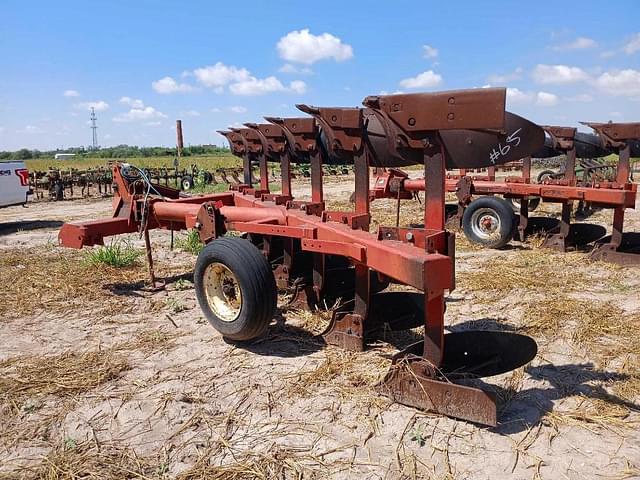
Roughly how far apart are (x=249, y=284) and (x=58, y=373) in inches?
59.8

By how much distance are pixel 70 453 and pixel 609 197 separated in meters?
6.69

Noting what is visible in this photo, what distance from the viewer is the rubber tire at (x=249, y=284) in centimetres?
394

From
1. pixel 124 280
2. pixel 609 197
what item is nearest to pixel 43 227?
pixel 124 280

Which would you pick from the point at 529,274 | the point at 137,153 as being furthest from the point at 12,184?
the point at 137,153

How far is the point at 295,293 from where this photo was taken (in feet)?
17.2

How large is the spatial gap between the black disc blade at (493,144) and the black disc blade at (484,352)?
1.12m

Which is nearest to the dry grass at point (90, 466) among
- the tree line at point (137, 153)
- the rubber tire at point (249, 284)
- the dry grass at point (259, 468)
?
the dry grass at point (259, 468)

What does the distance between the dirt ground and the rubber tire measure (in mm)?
256

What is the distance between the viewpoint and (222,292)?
4.38 metres

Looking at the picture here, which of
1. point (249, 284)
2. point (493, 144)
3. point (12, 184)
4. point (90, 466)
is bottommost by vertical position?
point (90, 466)

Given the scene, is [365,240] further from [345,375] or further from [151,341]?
[151,341]

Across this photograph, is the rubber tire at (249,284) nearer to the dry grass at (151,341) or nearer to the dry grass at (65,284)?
the dry grass at (151,341)

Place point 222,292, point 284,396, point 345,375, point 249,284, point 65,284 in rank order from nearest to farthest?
point 284,396
point 345,375
point 249,284
point 222,292
point 65,284

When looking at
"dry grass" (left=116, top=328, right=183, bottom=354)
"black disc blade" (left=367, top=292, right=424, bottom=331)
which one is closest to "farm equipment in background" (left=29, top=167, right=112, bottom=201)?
"dry grass" (left=116, top=328, right=183, bottom=354)
